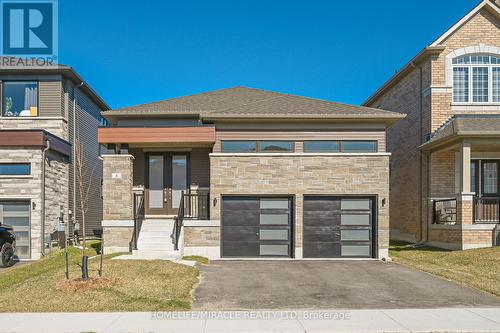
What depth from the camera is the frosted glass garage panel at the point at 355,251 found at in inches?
619

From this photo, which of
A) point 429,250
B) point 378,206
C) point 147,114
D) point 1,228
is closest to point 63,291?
point 1,228

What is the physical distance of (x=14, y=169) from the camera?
16.5 m

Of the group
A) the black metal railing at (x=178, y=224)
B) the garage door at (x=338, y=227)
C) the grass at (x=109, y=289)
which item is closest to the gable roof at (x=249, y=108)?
the garage door at (x=338, y=227)

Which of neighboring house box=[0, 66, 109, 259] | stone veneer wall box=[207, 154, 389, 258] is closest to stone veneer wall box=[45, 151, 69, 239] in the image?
neighboring house box=[0, 66, 109, 259]

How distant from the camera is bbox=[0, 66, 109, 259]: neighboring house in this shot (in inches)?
645

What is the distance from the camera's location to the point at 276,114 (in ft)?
52.5

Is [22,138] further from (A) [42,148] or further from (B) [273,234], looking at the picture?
(B) [273,234]

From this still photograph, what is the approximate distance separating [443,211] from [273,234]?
820cm

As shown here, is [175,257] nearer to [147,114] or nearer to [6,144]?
[147,114]

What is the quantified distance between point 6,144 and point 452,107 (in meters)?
18.7

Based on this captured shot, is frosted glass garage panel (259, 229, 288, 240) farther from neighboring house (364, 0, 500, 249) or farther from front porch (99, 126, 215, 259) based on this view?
neighboring house (364, 0, 500, 249)

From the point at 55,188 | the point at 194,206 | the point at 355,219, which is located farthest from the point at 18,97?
the point at 355,219

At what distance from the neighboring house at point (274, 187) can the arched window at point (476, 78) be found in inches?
203

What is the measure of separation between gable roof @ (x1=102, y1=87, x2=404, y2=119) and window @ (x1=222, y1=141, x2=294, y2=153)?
1.06 meters
